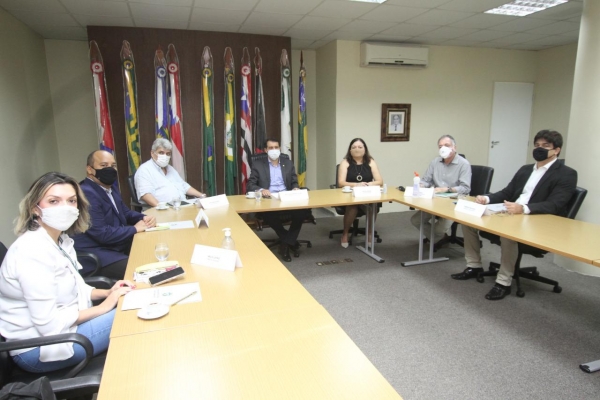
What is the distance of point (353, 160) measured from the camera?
4.20m

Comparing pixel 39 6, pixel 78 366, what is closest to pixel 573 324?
pixel 78 366

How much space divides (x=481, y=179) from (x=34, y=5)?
15.8ft

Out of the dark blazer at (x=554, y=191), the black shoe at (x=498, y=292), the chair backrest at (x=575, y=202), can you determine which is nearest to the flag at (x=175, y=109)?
the black shoe at (x=498, y=292)

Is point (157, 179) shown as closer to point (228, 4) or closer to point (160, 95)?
point (160, 95)

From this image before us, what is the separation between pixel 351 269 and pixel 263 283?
6.90 ft

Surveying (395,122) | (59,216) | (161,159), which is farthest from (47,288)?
(395,122)

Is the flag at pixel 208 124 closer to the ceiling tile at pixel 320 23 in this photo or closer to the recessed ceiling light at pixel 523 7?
the ceiling tile at pixel 320 23

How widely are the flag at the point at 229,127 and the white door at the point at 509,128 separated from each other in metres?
4.39

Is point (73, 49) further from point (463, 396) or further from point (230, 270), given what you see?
point (463, 396)

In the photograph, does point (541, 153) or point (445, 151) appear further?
point (445, 151)

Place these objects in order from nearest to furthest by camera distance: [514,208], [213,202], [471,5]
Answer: [514,208]
[213,202]
[471,5]

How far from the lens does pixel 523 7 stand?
4047 millimetres

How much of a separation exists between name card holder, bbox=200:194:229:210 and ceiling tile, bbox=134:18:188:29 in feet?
7.77

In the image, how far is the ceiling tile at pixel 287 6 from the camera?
11.8 feet
